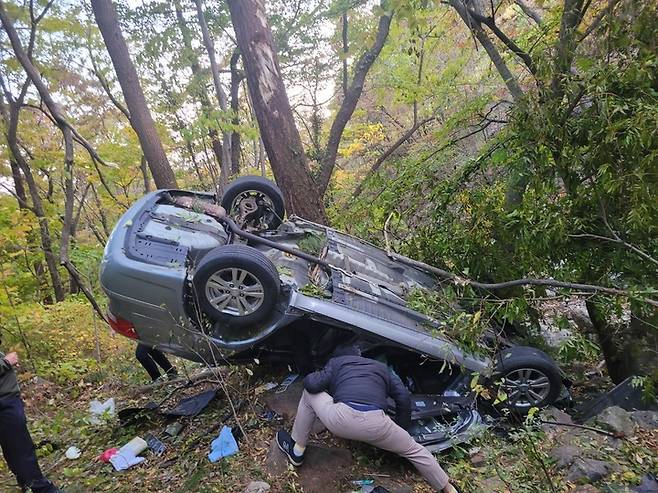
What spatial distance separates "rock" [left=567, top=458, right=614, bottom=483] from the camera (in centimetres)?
289

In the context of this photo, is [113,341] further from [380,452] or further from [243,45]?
[380,452]

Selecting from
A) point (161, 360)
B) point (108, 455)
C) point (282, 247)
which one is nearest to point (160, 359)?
point (161, 360)

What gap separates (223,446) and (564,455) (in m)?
2.51

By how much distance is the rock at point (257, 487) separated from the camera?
326 cm

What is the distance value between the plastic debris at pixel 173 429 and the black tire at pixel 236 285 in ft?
4.21

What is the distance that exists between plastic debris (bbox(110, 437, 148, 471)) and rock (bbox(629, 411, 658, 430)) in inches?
154

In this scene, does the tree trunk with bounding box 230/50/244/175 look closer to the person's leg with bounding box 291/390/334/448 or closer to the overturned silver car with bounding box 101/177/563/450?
the overturned silver car with bounding box 101/177/563/450

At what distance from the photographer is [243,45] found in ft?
23.0

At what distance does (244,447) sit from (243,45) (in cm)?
565

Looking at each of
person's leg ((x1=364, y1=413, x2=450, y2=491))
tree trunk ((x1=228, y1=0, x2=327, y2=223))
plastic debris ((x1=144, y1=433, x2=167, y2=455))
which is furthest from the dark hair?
tree trunk ((x1=228, y1=0, x2=327, y2=223))

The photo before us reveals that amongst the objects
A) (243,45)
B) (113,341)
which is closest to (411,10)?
(243,45)

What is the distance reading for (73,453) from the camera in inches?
171

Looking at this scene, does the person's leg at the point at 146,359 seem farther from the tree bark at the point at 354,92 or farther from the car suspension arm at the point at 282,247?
the tree bark at the point at 354,92

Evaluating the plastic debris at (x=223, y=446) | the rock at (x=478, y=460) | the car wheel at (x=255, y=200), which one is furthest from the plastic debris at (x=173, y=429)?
the rock at (x=478, y=460)
